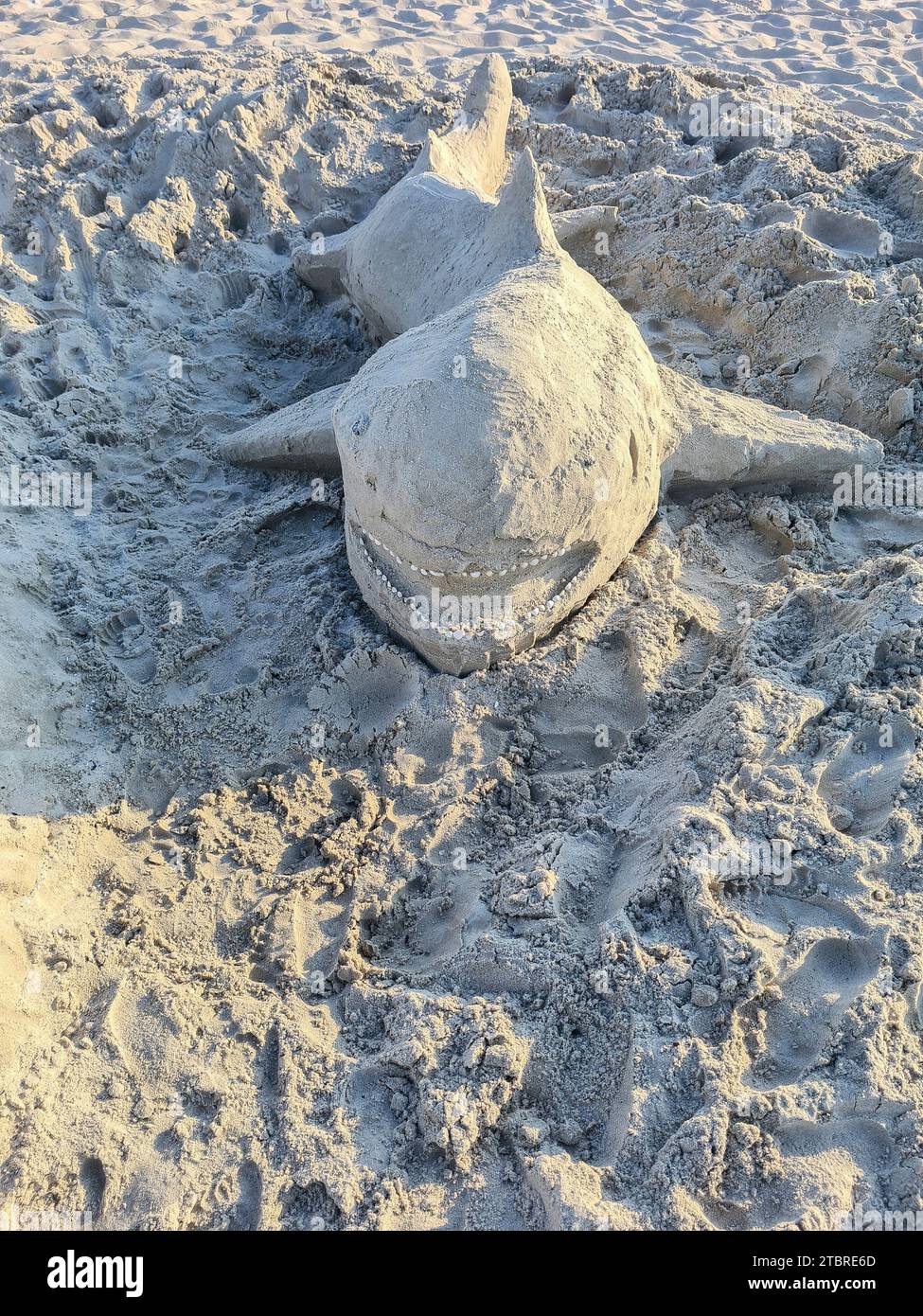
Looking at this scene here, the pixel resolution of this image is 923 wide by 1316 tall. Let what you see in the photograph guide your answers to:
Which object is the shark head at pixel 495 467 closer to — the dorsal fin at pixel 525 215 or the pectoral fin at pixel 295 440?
the dorsal fin at pixel 525 215

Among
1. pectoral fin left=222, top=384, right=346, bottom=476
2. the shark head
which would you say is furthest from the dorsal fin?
pectoral fin left=222, top=384, right=346, bottom=476

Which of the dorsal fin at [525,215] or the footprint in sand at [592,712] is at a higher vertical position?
the dorsal fin at [525,215]

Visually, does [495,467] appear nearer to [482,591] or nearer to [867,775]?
[482,591]

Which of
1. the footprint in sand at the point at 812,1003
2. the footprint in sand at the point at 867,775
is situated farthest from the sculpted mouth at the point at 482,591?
the footprint in sand at the point at 812,1003

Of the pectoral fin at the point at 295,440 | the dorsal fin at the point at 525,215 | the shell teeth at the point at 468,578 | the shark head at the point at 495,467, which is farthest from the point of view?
the pectoral fin at the point at 295,440

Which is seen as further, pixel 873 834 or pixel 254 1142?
pixel 873 834

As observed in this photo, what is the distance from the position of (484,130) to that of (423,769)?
14.5 ft

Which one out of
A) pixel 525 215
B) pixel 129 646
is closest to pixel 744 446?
pixel 525 215

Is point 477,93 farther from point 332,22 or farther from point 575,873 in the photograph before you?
point 575,873

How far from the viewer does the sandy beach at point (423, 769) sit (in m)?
1.91

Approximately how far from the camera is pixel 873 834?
229 cm

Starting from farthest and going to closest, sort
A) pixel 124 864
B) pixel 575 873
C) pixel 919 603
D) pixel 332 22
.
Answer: pixel 332 22
pixel 919 603
pixel 124 864
pixel 575 873

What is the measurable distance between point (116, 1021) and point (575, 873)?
1.20 metres
